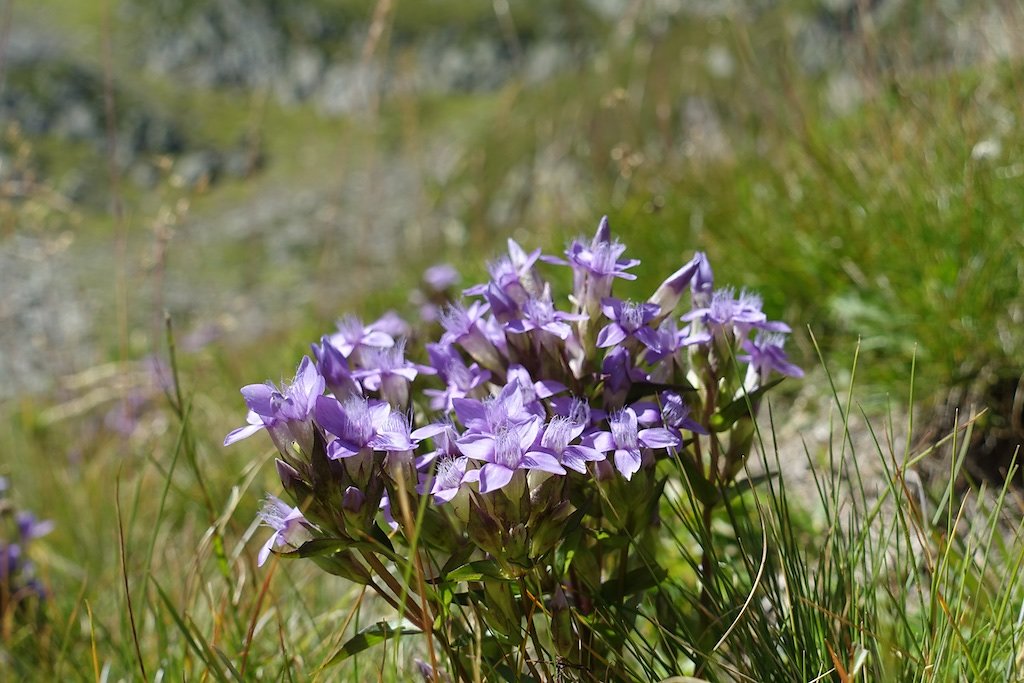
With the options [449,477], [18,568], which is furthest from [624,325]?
[18,568]

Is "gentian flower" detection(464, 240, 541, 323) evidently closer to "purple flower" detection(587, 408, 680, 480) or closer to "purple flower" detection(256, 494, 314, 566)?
"purple flower" detection(587, 408, 680, 480)

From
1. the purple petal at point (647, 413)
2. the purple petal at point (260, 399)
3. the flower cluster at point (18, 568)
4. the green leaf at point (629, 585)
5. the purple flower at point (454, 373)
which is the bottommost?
the flower cluster at point (18, 568)

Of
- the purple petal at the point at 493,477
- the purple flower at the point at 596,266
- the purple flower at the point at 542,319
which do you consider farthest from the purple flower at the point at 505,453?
the purple flower at the point at 596,266

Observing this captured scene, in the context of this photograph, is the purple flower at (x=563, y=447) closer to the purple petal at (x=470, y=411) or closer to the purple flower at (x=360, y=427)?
the purple petal at (x=470, y=411)

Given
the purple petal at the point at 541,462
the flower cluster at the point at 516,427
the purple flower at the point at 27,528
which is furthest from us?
the purple flower at the point at 27,528

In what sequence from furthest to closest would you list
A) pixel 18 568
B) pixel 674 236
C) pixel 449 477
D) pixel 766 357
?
pixel 674 236 → pixel 18 568 → pixel 766 357 → pixel 449 477

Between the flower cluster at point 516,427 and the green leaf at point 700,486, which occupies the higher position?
the flower cluster at point 516,427

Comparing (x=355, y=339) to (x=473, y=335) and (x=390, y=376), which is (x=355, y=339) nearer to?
(x=390, y=376)

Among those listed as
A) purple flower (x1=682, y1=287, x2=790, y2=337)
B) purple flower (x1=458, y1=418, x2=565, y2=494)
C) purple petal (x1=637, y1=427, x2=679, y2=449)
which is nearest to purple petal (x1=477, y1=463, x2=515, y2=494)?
purple flower (x1=458, y1=418, x2=565, y2=494)
